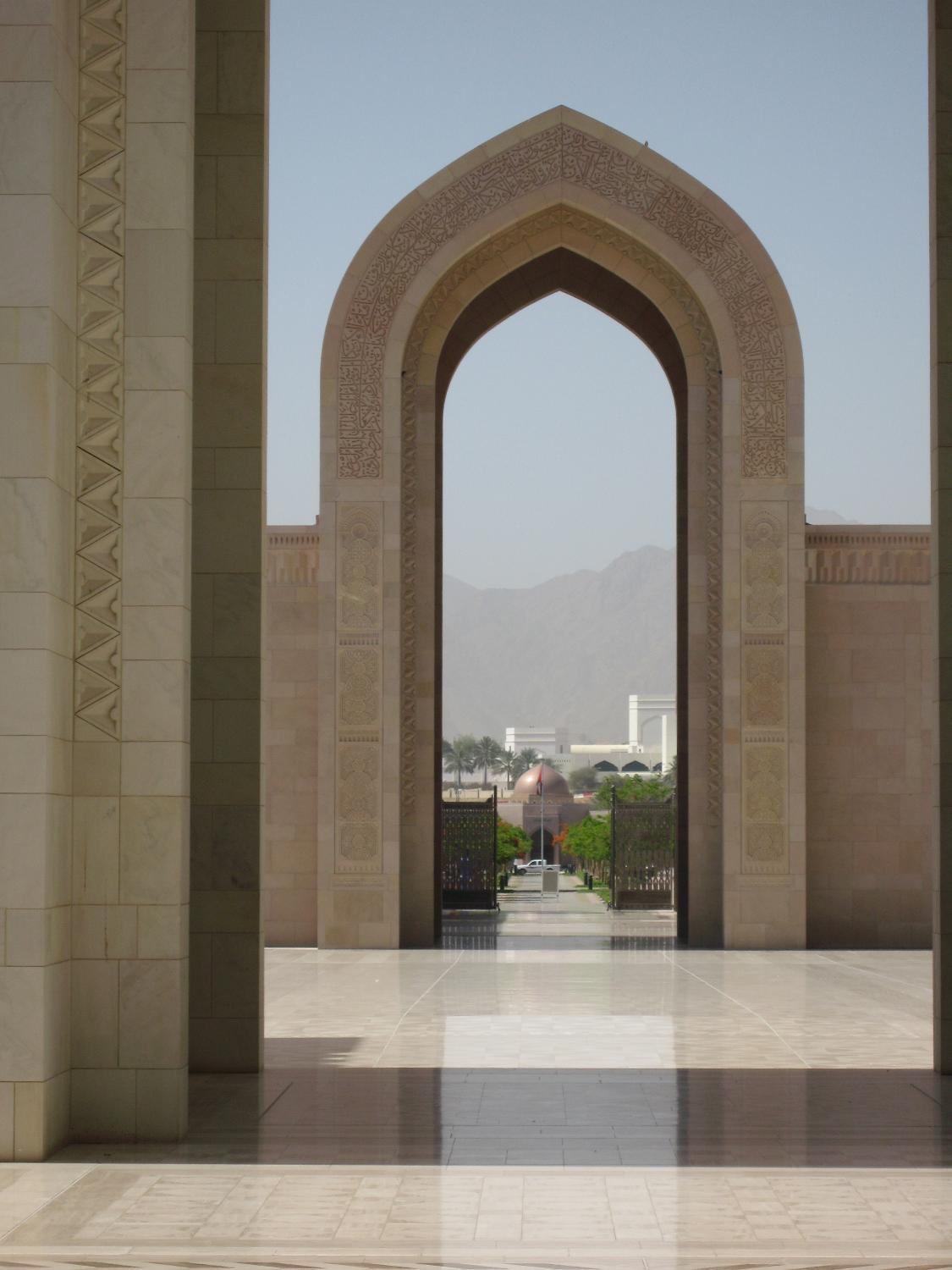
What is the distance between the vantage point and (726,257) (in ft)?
46.5

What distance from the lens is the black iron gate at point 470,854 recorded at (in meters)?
17.4

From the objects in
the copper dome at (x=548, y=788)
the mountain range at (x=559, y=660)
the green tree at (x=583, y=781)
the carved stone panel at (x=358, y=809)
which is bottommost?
the green tree at (x=583, y=781)

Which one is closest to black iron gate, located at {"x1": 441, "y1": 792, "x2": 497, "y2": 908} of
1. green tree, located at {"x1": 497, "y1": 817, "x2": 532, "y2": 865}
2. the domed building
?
green tree, located at {"x1": 497, "y1": 817, "x2": 532, "y2": 865}

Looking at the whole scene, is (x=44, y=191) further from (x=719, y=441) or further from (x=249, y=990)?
(x=719, y=441)

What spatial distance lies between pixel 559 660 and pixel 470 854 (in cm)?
16567

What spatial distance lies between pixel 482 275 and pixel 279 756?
491 cm

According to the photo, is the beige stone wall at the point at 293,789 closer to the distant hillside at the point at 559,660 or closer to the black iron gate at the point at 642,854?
the black iron gate at the point at 642,854

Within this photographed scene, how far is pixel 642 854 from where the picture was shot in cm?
1831

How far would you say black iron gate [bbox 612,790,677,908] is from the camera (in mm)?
17984

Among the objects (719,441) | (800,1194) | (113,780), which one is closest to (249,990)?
(113,780)

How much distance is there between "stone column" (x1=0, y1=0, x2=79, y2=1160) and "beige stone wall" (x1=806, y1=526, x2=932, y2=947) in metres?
9.59

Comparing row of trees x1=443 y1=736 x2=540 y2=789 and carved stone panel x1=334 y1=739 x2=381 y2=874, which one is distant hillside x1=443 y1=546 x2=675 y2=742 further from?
carved stone panel x1=334 y1=739 x2=381 y2=874

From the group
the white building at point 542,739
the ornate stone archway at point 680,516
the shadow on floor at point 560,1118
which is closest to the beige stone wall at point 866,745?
the ornate stone archway at point 680,516

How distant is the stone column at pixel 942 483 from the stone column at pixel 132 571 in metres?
3.38
